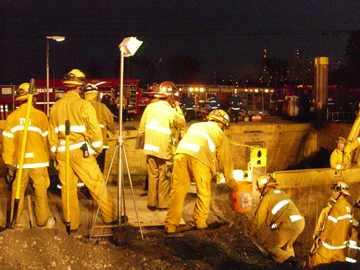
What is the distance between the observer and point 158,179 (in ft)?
20.8

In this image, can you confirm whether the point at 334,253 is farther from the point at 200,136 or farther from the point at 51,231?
the point at 51,231

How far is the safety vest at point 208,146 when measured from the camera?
17.6 feet

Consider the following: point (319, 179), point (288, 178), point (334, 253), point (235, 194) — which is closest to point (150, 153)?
point (235, 194)

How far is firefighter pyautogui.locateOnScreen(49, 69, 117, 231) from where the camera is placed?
16.7ft

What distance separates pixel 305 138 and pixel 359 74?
2822 centimetres

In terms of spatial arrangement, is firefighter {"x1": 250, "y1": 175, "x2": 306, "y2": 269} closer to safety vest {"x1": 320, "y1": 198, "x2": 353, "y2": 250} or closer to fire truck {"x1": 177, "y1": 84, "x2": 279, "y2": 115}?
safety vest {"x1": 320, "y1": 198, "x2": 353, "y2": 250}

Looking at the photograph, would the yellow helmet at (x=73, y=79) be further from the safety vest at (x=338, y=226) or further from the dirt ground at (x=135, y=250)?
the safety vest at (x=338, y=226)

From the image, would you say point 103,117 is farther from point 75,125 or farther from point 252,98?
point 252,98

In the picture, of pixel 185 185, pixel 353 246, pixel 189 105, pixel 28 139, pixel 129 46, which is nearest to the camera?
pixel 129 46

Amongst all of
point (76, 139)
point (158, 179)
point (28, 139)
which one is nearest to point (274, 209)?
point (158, 179)

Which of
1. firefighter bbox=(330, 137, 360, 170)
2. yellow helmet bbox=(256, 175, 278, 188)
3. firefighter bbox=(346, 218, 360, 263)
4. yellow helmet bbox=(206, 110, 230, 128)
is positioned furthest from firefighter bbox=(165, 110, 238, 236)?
firefighter bbox=(330, 137, 360, 170)

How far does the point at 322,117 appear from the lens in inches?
694

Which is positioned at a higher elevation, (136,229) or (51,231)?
(51,231)

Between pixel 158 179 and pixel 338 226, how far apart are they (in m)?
3.39
